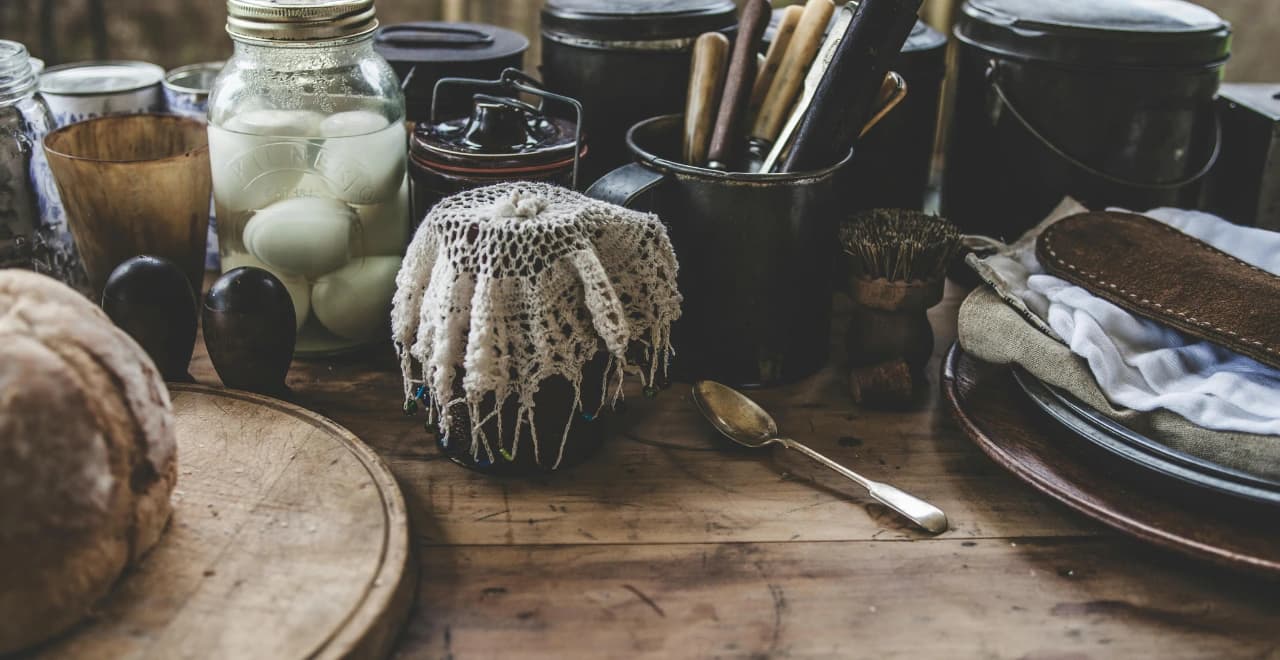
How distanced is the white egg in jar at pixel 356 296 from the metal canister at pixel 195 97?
169 mm

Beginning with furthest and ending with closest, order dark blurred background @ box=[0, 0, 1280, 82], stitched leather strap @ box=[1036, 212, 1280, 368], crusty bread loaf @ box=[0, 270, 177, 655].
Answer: dark blurred background @ box=[0, 0, 1280, 82] < stitched leather strap @ box=[1036, 212, 1280, 368] < crusty bread loaf @ box=[0, 270, 177, 655]

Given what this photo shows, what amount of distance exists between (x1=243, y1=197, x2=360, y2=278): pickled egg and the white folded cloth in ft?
1.67

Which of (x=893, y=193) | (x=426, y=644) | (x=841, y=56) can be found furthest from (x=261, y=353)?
(x=893, y=193)

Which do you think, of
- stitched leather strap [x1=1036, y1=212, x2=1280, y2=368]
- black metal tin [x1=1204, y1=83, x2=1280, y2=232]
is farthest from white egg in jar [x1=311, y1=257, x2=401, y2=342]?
black metal tin [x1=1204, y1=83, x2=1280, y2=232]

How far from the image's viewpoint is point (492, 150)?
80cm

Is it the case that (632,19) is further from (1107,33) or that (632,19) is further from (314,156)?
(1107,33)

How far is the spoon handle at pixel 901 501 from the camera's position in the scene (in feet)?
2.15

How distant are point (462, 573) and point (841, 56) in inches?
17.9

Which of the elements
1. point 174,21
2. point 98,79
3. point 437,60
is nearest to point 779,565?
point 437,60

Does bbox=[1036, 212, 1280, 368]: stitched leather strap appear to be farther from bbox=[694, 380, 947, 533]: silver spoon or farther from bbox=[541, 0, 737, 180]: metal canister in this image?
bbox=[541, 0, 737, 180]: metal canister

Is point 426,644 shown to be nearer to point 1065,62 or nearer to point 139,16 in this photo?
point 1065,62

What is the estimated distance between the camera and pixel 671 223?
2.58 feet

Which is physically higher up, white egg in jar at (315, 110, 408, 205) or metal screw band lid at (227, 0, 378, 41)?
metal screw band lid at (227, 0, 378, 41)

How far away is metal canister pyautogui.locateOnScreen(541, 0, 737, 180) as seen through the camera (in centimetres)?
93
